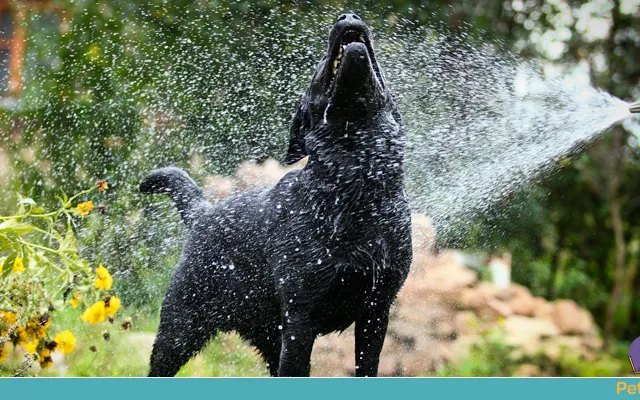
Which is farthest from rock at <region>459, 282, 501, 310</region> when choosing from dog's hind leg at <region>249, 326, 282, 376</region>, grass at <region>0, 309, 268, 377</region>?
dog's hind leg at <region>249, 326, 282, 376</region>

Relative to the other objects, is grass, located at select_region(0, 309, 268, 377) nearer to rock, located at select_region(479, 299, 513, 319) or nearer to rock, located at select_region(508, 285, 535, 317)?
rock, located at select_region(479, 299, 513, 319)

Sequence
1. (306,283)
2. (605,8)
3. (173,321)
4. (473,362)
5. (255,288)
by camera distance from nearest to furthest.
Result: (306,283) < (255,288) < (173,321) < (473,362) < (605,8)

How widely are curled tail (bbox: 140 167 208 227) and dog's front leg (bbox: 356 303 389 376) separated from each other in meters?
0.86

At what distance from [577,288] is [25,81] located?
4.48 meters

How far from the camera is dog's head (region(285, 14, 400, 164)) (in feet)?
6.72

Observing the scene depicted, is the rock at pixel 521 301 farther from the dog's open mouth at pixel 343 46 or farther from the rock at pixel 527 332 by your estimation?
the dog's open mouth at pixel 343 46

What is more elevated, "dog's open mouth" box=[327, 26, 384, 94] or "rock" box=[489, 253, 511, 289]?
"dog's open mouth" box=[327, 26, 384, 94]

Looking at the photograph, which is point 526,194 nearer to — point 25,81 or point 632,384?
point 632,384

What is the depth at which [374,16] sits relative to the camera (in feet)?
15.2

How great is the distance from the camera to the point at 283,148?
13.3 ft

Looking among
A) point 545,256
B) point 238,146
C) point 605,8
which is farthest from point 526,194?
point 238,146

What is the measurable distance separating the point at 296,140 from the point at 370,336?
743 millimetres

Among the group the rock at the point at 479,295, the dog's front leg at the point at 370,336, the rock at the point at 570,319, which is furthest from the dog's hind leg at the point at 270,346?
the rock at the point at 570,319

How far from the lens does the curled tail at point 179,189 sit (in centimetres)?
270
